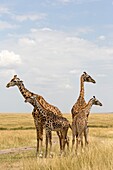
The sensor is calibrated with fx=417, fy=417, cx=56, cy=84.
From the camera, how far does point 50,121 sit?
13.6 metres

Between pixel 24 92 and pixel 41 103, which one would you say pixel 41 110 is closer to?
pixel 41 103

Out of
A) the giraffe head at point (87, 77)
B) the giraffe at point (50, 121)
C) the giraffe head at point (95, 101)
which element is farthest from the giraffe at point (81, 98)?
the giraffe at point (50, 121)

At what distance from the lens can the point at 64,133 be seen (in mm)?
13891

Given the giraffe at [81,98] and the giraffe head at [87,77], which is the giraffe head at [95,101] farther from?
the giraffe head at [87,77]

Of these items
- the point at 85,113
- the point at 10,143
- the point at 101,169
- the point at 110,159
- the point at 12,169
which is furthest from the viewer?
the point at 10,143

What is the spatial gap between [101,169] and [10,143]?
615 inches

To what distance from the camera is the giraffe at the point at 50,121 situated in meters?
13.5

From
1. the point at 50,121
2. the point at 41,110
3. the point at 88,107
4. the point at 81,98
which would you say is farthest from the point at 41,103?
the point at 81,98

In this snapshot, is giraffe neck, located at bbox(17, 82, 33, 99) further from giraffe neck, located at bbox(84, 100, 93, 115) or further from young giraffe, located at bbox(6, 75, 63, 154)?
giraffe neck, located at bbox(84, 100, 93, 115)

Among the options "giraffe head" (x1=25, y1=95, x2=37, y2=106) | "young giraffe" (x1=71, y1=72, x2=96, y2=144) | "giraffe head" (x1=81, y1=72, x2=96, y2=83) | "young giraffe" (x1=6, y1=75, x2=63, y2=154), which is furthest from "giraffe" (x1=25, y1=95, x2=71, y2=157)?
"giraffe head" (x1=81, y1=72, x2=96, y2=83)

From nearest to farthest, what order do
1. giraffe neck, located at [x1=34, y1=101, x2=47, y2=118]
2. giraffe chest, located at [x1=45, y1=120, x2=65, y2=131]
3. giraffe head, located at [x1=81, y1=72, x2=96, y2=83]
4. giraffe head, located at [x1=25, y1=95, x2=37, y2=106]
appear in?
giraffe chest, located at [x1=45, y1=120, x2=65, y2=131]
giraffe neck, located at [x1=34, y1=101, x2=47, y2=118]
giraffe head, located at [x1=25, y1=95, x2=37, y2=106]
giraffe head, located at [x1=81, y1=72, x2=96, y2=83]

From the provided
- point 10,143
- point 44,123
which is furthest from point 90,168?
point 10,143

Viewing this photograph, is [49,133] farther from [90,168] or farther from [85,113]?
[90,168]

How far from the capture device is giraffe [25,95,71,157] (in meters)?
13.5
